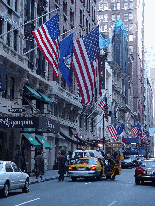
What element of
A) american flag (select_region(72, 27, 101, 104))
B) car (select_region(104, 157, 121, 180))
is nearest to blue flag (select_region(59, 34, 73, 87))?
american flag (select_region(72, 27, 101, 104))

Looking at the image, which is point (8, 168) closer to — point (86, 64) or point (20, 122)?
point (20, 122)

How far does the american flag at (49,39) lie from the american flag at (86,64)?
12.2ft

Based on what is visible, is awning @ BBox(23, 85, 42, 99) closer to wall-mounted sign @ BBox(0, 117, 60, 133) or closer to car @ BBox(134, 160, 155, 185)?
wall-mounted sign @ BBox(0, 117, 60, 133)

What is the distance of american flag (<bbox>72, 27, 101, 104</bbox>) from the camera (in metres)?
31.5

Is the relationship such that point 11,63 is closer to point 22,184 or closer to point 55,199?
point 22,184

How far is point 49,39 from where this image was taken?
2680 centimetres

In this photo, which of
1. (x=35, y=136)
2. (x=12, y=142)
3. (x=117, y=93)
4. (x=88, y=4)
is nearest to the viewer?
(x=12, y=142)

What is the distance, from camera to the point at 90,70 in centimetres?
3192

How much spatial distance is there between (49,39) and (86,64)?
551 centimetres

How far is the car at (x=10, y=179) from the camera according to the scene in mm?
18109

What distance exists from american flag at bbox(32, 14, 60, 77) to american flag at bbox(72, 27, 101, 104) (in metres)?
3.72

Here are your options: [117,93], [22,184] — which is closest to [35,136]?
[22,184]

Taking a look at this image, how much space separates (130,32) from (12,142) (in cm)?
12089

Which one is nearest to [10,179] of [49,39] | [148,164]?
[49,39]
